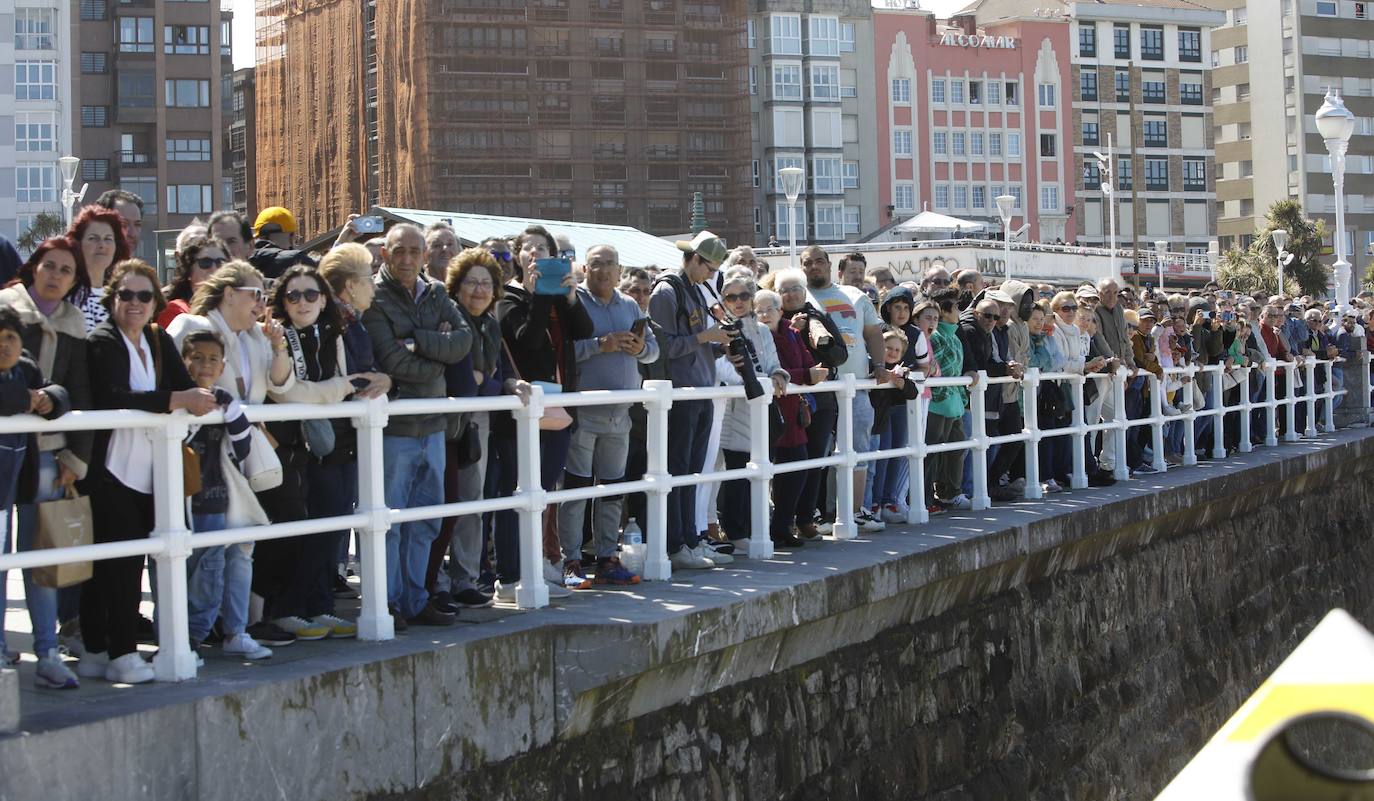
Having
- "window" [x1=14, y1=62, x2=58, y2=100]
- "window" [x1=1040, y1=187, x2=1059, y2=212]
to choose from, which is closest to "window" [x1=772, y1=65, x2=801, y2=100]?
"window" [x1=1040, y1=187, x2=1059, y2=212]

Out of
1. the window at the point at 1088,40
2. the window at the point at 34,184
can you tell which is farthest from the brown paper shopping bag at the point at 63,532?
the window at the point at 1088,40

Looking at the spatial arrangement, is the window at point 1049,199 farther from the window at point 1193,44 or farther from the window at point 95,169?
Answer: the window at point 95,169

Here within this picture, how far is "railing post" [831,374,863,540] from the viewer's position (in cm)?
1123

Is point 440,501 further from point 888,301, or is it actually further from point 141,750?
point 888,301

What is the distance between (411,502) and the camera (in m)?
8.11

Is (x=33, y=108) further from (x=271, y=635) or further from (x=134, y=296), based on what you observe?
(x=134, y=296)

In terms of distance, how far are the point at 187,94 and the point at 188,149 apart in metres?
2.73

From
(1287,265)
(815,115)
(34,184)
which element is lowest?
(1287,265)

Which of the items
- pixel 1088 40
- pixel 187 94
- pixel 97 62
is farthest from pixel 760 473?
pixel 1088 40

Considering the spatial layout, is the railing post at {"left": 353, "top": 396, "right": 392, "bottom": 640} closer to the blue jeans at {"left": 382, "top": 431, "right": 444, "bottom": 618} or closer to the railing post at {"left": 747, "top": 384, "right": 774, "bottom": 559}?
the blue jeans at {"left": 382, "top": 431, "right": 444, "bottom": 618}

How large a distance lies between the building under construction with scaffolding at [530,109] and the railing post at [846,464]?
7515cm

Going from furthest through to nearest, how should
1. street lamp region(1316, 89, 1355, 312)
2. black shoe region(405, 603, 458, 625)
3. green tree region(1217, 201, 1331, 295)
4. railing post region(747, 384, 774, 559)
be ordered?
green tree region(1217, 201, 1331, 295) → street lamp region(1316, 89, 1355, 312) → railing post region(747, 384, 774, 559) → black shoe region(405, 603, 458, 625)

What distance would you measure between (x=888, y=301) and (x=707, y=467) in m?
2.97

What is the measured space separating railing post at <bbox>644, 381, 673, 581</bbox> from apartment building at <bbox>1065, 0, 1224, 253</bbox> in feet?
334
